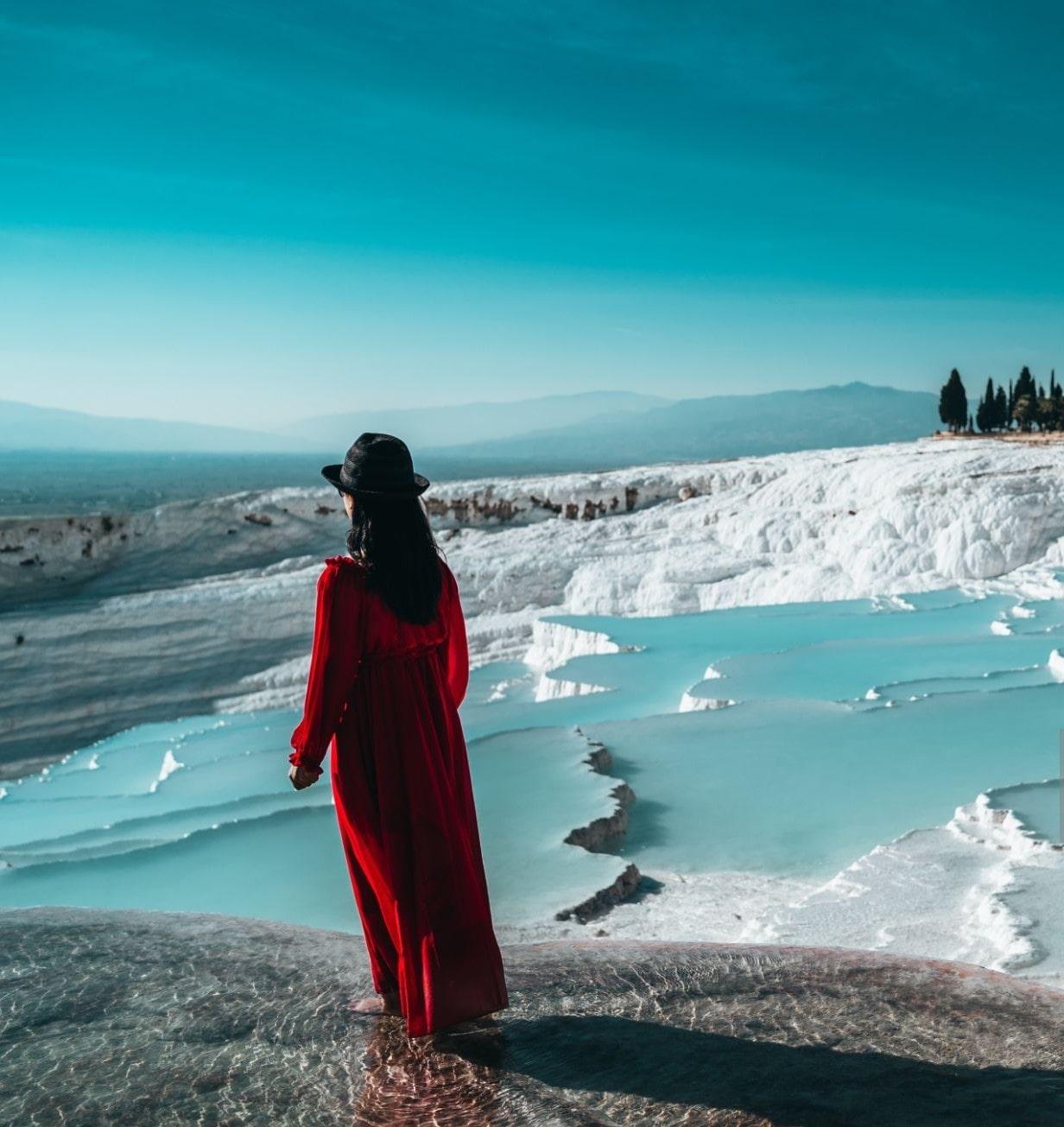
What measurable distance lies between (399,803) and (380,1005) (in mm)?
544

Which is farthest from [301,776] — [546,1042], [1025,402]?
[1025,402]

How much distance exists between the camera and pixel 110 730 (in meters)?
13.7

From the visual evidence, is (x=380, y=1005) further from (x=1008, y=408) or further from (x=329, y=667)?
(x=1008, y=408)

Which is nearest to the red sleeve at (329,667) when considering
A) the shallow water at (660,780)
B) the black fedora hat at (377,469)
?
the black fedora hat at (377,469)

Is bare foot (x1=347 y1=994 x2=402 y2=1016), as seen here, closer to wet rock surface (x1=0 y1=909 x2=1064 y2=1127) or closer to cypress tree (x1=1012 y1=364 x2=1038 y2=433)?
wet rock surface (x1=0 y1=909 x2=1064 y2=1127)

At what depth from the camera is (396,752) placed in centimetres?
250

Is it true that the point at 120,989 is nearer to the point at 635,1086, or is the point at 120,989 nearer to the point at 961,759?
the point at 635,1086

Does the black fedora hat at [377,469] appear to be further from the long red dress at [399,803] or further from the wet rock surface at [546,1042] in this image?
the wet rock surface at [546,1042]

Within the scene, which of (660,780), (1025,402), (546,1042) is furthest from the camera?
(1025,402)

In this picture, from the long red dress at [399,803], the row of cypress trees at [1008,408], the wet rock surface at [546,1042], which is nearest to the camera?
the wet rock surface at [546,1042]

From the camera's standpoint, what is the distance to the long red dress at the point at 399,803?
2.44m

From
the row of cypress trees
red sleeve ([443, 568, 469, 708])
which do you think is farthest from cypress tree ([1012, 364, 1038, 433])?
red sleeve ([443, 568, 469, 708])

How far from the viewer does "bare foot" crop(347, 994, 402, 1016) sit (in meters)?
2.60

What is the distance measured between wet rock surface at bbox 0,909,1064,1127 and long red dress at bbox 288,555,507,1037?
0.16m
